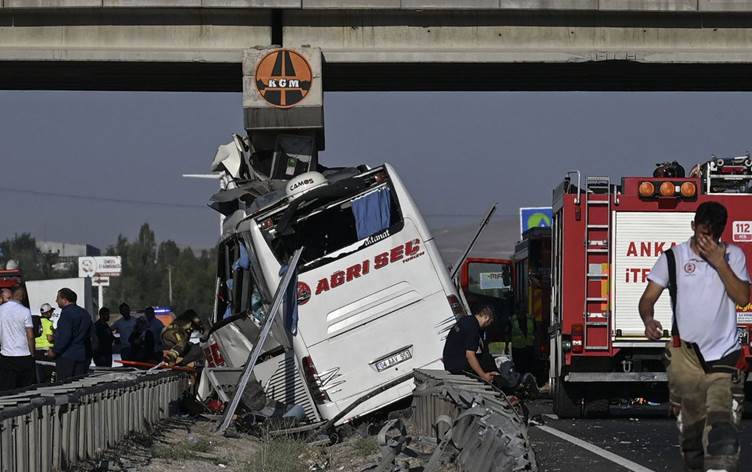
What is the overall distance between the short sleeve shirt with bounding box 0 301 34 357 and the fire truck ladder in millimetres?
7102

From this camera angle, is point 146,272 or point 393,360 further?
point 146,272

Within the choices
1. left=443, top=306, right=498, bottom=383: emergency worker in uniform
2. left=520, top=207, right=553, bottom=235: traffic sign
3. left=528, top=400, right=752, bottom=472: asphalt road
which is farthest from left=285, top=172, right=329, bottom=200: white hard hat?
left=520, top=207, right=553, bottom=235: traffic sign

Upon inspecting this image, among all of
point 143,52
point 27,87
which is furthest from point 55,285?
point 143,52

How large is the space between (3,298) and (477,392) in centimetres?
984

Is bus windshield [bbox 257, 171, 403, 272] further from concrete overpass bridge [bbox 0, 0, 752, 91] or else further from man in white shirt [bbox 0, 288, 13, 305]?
concrete overpass bridge [bbox 0, 0, 752, 91]

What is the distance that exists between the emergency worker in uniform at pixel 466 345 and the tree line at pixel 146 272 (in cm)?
12040

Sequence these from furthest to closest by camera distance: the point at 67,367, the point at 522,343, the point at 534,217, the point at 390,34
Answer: the point at 534,217 → the point at 522,343 → the point at 390,34 → the point at 67,367

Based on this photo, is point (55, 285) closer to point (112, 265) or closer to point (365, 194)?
point (112, 265)

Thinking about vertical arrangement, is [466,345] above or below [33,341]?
above

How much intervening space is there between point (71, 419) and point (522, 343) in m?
18.7

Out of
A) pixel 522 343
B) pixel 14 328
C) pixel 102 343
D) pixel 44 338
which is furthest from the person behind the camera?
pixel 44 338

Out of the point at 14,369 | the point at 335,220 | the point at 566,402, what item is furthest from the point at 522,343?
the point at 14,369

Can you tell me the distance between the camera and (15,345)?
19.1 metres

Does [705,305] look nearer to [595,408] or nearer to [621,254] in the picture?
[621,254]
